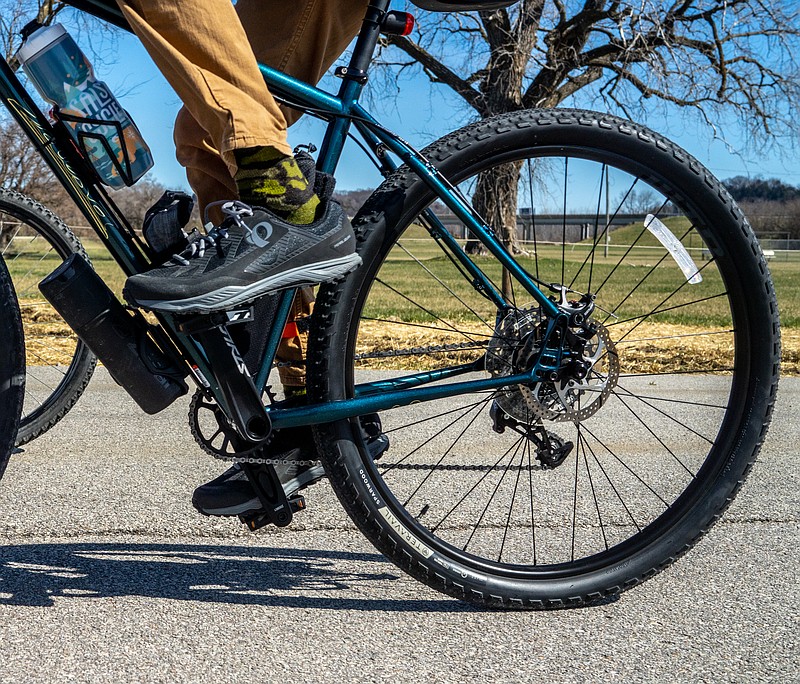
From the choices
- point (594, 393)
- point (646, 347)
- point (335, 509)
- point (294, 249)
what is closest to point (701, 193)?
point (594, 393)

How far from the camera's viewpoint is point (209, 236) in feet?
5.52

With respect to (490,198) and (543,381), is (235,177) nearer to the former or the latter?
(543,381)

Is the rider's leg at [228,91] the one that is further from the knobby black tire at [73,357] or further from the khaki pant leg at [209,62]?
the knobby black tire at [73,357]

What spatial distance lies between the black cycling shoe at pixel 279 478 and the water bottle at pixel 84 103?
66cm

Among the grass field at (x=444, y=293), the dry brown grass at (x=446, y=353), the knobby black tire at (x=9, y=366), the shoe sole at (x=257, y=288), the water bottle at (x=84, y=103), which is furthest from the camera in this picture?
the dry brown grass at (x=446, y=353)

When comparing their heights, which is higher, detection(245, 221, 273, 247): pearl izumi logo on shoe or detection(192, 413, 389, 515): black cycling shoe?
detection(245, 221, 273, 247): pearl izumi logo on shoe

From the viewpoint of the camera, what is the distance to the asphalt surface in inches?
65.9

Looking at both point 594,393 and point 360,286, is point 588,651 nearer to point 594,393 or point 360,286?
point 594,393

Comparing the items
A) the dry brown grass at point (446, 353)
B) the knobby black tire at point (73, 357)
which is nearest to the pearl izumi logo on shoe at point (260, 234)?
the knobby black tire at point (73, 357)

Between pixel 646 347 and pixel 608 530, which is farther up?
pixel 608 530

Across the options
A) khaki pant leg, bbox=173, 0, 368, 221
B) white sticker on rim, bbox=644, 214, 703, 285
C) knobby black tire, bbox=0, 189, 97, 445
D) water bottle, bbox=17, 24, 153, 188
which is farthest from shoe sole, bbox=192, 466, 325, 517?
knobby black tire, bbox=0, 189, 97, 445

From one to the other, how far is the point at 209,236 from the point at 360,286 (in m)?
0.34

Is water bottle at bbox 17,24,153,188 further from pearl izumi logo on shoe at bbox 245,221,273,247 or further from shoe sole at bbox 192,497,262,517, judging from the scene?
shoe sole at bbox 192,497,262,517

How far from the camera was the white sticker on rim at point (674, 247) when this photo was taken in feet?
6.93
